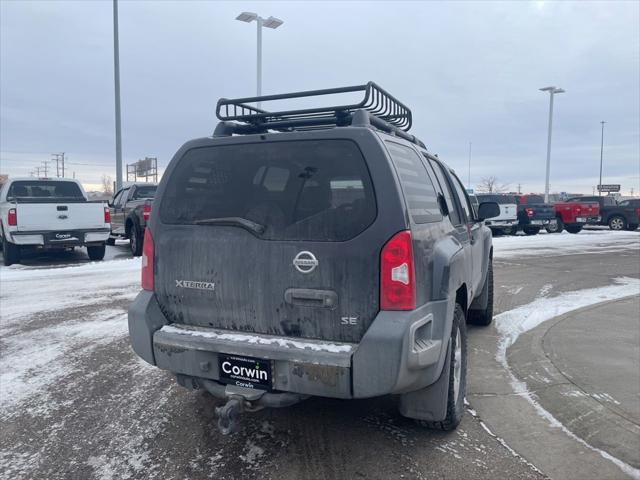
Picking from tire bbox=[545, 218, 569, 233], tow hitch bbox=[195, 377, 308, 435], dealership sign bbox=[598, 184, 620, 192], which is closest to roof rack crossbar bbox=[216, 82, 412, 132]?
tow hitch bbox=[195, 377, 308, 435]

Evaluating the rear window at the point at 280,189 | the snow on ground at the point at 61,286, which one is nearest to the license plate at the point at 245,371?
the rear window at the point at 280,189

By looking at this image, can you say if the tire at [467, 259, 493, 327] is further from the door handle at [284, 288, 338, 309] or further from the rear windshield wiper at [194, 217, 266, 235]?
the rear windshield wiper at [194, 217, 266, 235]

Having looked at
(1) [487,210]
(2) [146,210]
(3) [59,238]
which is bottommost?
(3) [59,238]

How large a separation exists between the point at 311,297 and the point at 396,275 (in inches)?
19.2

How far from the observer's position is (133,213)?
1338cm

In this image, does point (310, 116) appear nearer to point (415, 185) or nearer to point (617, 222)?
point (415, 185)

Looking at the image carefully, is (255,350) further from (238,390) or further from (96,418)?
(96,418)

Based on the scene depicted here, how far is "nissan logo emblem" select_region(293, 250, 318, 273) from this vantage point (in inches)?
115

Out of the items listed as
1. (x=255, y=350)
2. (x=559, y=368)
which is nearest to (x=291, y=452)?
(x=255, y=350)

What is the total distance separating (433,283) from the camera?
308 centimetres

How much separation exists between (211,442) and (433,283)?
1777mm

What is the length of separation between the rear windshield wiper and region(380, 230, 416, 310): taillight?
2.46 ft

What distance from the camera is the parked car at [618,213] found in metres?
26.5

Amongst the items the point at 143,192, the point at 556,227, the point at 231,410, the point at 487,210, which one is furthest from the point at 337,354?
the point at 556,227
